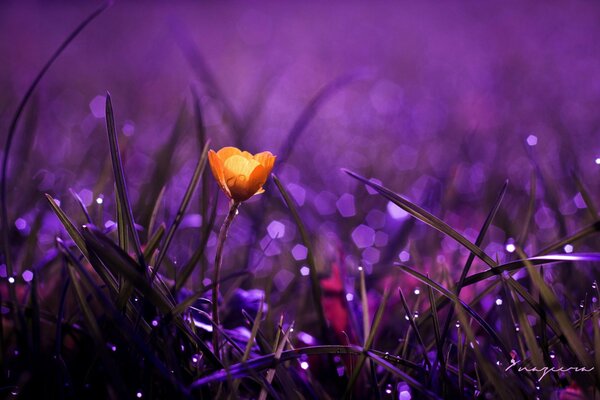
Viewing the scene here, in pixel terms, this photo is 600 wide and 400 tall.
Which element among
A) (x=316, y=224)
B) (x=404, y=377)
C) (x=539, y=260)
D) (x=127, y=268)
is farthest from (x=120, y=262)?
(x=316, y=224)

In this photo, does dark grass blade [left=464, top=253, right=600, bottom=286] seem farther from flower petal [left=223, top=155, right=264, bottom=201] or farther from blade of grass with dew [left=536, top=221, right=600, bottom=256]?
flower petal [left=223, top=155, right=264, bottom=201]

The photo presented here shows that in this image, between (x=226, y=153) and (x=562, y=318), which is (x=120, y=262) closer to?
(x=226, y=153)

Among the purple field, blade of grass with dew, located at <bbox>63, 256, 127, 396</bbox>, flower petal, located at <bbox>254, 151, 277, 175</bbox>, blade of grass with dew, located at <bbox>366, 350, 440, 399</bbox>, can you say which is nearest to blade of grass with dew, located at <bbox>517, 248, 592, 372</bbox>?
the purple field

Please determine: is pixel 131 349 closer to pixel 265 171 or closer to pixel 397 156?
pixel 265 171

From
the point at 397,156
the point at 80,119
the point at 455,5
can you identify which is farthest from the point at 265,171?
the point at 455,5

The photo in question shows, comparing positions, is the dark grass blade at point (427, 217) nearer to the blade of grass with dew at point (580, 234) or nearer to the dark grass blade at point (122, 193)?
the blade of grass with dew at point (580, 234)

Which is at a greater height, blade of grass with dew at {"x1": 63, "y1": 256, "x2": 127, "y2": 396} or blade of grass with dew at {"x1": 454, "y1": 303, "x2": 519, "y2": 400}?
blade of grass with dew at {"x1": 63, "y1": 256, "x2": 127, "y2": 396}

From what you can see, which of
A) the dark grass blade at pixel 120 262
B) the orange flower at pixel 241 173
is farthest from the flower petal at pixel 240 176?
the dark grass blade at pixel 120 262
